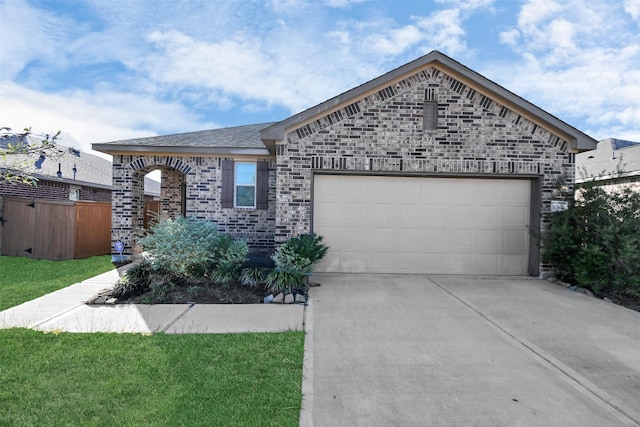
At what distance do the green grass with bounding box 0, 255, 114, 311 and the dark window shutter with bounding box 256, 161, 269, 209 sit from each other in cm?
433

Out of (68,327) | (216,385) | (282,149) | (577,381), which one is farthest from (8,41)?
(577,381)

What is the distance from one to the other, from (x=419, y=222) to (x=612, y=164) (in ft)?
33.9

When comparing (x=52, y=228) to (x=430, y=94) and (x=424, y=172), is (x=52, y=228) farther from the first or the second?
(x=430, y=94)

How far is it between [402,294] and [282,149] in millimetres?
4092

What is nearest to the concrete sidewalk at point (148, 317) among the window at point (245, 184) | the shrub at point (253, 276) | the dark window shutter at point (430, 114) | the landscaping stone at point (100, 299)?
the landscaping stone at point (100, 299)

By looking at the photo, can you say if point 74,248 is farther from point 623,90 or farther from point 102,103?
point 623,90

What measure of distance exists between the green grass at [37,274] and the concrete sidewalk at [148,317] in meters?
0.55

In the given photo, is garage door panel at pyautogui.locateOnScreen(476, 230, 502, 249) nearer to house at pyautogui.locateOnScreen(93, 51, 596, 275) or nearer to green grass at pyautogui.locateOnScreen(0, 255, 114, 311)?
house at pyautogui.locateOnScreen(93, 51, 596, 275)

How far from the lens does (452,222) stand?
8.60 metres

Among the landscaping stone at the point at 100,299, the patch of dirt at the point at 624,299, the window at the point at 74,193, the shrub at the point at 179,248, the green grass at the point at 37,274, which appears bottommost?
the green grass at the point at 37,274

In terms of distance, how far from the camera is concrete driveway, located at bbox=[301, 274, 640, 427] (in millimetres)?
2998

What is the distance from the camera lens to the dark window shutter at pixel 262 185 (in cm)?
1024

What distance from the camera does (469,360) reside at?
398 cm

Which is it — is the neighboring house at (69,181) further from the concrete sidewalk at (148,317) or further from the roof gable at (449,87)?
the roof gable at (449,87)
